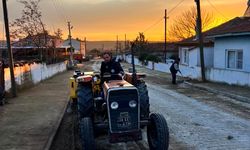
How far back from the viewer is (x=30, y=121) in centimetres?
1342

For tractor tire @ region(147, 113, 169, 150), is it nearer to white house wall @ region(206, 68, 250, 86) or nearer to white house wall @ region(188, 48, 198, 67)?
white house wall @ region(206, 68, 250, 86)

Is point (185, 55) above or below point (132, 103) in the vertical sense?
below

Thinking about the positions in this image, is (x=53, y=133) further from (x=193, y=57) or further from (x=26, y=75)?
(x=193, y=57)

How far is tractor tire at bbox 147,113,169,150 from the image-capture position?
876 cm

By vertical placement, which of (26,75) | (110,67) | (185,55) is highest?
(110,67)

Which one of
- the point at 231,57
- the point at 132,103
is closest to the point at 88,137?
the point at 132,103

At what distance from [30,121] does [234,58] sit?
58.3 ft

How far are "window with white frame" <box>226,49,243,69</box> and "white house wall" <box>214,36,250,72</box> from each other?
28cm

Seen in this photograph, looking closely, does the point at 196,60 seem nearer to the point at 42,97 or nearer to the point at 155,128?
the point at 42,97

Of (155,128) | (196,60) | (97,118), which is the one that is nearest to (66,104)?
(97,118)

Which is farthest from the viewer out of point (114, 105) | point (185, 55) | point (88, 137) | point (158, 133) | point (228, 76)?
point (185, 55)

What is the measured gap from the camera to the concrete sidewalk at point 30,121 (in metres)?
10.4

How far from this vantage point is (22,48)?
56.1 meters

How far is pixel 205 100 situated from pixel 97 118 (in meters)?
9.71
